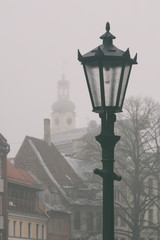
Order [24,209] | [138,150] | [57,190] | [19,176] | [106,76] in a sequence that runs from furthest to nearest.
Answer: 1. [57,190]
2. [19,176]
3. [24,209]
4. [138,150]
5. [106,76]

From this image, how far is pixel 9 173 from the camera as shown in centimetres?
7400

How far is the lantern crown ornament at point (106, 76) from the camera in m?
9.98

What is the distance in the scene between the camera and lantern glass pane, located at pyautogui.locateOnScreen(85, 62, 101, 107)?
9.98 m

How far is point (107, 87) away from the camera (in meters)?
9.97

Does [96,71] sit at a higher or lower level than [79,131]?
lower

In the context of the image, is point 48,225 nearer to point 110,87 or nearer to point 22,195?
point 22,195

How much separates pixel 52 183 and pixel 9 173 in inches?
377

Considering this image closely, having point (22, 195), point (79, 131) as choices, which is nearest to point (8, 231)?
point (22, 195)

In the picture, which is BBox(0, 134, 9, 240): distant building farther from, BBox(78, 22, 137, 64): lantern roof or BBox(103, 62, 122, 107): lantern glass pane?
BBox(103, 62, 122, 107): lantern glass pane

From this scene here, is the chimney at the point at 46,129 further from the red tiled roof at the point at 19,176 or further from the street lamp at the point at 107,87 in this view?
the street lamp at the point at 107,87

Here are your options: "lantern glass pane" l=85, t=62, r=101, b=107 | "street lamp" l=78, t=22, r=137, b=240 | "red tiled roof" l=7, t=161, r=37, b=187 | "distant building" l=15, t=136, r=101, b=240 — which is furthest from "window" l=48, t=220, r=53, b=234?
"lantern glass pane" l=85, t=62, r=101, b=107

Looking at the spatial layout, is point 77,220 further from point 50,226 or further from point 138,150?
point 138,150

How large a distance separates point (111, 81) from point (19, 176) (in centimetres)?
6699

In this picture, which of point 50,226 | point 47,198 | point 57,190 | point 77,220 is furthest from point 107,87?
point 77,220
